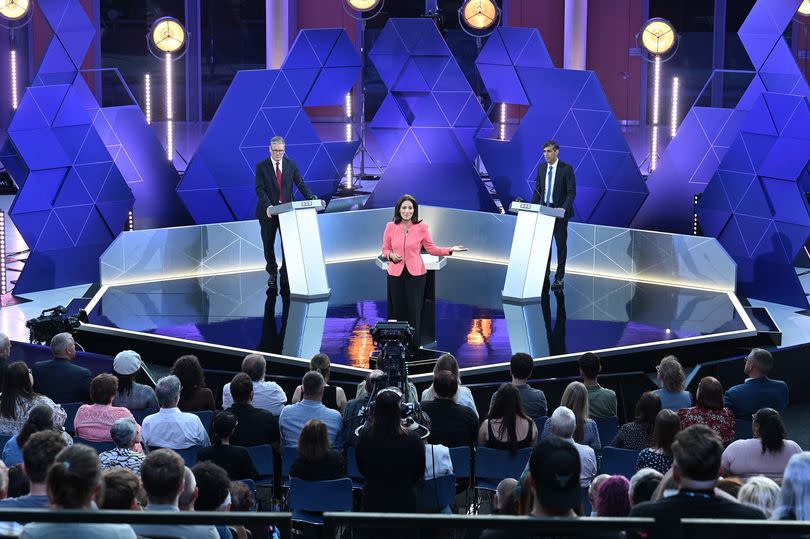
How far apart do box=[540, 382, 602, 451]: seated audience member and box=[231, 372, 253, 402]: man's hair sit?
1.56 metres

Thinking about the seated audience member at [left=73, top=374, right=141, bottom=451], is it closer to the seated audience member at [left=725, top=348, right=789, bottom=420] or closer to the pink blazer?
the pink blazer

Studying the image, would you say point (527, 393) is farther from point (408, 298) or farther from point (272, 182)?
point (272, 182)

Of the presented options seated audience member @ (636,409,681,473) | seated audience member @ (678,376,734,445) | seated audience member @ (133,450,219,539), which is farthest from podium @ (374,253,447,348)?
seated audience member @ (133,450,219,539)

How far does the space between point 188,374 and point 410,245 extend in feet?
9.07

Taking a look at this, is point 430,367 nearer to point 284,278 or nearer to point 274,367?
point 274,367

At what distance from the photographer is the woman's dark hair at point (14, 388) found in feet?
21.3

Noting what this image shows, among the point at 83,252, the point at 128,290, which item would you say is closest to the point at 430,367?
the point at 128,290

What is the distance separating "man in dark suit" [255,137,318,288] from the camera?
11367 mm

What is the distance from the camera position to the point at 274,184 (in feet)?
37.5

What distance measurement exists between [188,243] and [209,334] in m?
2.46

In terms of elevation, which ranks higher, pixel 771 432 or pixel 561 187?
pixel 561 187

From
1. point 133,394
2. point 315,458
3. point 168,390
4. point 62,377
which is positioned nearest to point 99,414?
point 168,390

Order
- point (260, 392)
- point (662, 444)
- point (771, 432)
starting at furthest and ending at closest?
1. point (260, 392)
2. point (771, 432)
3. point (662, 444)

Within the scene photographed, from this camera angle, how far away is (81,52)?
12.0 meters
